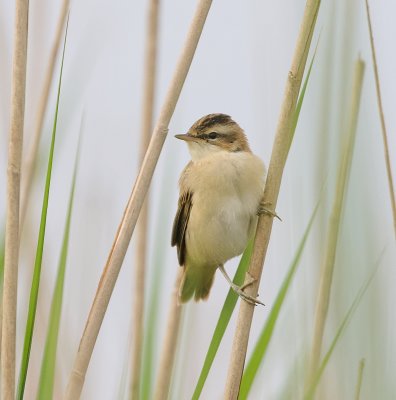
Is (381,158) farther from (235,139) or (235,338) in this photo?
(235,139)

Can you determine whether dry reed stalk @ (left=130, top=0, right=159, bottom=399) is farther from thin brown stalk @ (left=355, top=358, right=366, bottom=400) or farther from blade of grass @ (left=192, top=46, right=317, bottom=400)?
thin brown stalk @ (left=355, top=358, right=366, bottom=400)

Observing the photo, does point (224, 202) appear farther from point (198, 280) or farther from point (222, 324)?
point (222, 324)

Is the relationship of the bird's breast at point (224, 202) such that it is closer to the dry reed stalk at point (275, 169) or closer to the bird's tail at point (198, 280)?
the bird's tail at point (198, 280)

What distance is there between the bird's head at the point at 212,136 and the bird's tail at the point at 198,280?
0.57 meters

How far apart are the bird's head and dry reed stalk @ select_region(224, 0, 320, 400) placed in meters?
0.99

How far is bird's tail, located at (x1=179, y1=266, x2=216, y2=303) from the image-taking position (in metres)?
3.29

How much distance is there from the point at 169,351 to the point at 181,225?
913 millimetres

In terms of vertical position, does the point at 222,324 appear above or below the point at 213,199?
below

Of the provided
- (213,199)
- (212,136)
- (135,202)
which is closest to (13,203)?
(135,202)

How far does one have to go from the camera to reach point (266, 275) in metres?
2.83

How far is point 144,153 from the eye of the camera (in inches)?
110

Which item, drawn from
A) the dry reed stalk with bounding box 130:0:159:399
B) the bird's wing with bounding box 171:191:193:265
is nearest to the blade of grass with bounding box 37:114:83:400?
the dry reed stalk with bounding box 130:0:159:399

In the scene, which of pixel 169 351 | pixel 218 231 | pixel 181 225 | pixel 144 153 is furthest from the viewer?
pixel 181 225

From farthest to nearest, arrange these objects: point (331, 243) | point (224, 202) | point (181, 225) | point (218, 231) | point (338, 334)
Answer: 1. point (181, 225)
2. point (218, 231)
3. point (224, 202)
4. point (331, 243)
5. point (338, 334)
